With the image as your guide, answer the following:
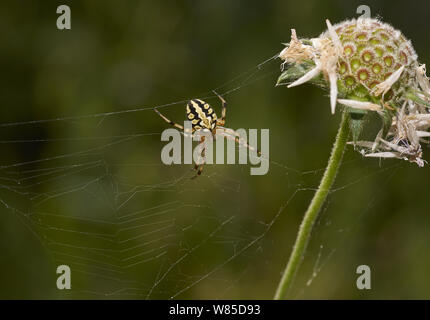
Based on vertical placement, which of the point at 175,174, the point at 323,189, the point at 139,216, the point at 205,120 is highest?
the point at 205,120

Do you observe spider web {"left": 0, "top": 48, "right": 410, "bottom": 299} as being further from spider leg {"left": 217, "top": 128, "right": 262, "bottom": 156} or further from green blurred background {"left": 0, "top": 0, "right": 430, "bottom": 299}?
spider leg {"left": 217, "top": 128, "right": 262, "bottom": 156}

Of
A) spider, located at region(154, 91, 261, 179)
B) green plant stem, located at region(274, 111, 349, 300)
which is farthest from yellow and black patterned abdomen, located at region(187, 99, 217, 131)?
green plant stem, located at region(274, 111, 349, 300)

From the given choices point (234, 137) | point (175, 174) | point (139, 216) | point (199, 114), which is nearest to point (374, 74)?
point (199, 114)

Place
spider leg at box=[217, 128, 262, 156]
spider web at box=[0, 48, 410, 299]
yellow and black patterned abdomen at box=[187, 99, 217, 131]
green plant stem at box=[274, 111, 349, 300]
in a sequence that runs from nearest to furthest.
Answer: green plant stem at box=[274, 111, 349, 300] < yellow and black patterned abdomen at box=[187, 99, 217, 131] < spider leg at box=[217, 128, 262, 156] < spider web at box=[0, 48, 410, 299]

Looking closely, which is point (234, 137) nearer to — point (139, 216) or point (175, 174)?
point (175, 174)

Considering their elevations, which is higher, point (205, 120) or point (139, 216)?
point (205, 120)

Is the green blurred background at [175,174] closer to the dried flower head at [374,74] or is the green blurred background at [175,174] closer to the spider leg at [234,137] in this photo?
the spider leg at [234,137]

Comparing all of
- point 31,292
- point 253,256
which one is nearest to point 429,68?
point 253,256
